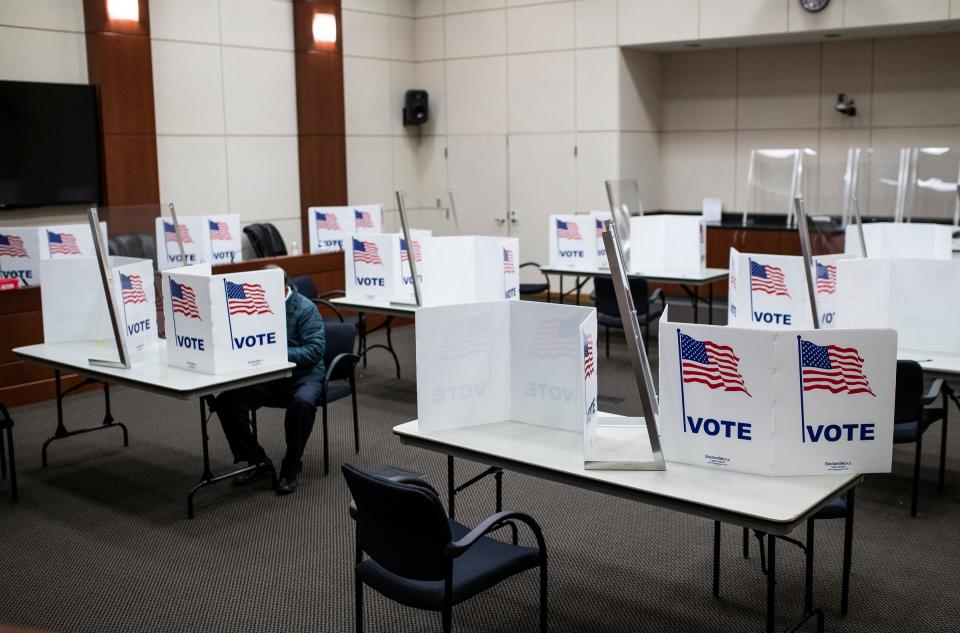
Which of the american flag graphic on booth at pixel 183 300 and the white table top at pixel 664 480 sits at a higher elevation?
the american flag graphic on booth at pixel 183 300

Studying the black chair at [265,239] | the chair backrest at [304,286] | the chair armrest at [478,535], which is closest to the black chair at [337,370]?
the chair backrest at [304,286]

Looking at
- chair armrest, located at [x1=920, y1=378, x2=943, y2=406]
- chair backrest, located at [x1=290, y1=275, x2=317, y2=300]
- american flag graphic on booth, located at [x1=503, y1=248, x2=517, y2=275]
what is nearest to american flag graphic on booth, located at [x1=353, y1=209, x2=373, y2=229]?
chair backrest, located at [x1=290, y1=275, x2=317, y2=300]

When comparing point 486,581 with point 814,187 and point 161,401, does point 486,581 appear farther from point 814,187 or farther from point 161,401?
point 814,187

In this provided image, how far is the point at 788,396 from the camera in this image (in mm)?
3250

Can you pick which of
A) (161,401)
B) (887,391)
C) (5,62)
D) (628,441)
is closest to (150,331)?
(161,401)

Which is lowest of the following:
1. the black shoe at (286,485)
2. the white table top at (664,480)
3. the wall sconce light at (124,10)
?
the black shoe at (286,485)

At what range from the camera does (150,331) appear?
5.79m

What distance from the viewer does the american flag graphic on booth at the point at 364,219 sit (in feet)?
34.0

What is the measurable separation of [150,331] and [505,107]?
7619 mm

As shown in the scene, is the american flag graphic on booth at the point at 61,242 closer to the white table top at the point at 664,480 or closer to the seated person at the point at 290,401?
the seated person at the point at 290,401

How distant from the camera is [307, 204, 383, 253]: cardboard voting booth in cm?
1030

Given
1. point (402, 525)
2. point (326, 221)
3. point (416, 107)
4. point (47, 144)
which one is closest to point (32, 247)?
point (47, 144)

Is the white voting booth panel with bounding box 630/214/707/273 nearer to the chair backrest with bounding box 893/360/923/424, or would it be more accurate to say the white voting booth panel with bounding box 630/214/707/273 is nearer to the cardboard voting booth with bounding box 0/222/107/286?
the chair backrest with bounding box 893/360/923/424

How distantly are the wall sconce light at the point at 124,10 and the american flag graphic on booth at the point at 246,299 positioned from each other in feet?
18.4
